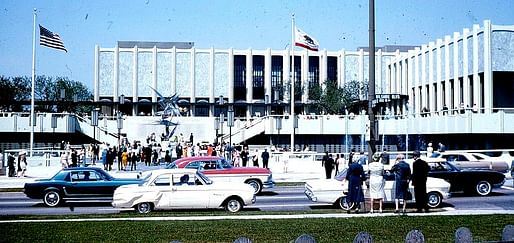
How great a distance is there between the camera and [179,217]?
1716 centimetres

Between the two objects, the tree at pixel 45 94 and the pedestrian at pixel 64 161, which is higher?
the tree at pixel 45 94

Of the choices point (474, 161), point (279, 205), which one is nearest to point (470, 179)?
point (279, 205)

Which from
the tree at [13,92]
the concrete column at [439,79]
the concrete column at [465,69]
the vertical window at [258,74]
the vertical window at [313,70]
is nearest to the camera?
the concrete column at [465,69]

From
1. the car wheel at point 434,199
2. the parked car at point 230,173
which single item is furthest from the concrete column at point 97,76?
the car wheel at point 434,199

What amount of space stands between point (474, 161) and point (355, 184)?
15.4m

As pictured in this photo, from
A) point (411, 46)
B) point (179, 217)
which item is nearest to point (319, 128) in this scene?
point (411, 46)

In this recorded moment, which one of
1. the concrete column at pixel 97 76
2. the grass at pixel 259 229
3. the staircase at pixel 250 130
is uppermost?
the concrete column at pixel 97 76

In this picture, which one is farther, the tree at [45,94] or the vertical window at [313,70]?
the vertical window at [313,70]

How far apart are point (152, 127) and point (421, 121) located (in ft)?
109

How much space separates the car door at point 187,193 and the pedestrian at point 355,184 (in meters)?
4.07

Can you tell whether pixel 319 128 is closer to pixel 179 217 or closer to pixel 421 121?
pixel 421 121

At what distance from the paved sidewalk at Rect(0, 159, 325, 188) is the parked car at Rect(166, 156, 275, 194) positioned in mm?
9390

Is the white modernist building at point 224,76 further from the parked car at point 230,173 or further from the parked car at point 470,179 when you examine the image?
the parked car at point 470,179

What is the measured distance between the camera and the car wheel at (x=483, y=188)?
2317cm
